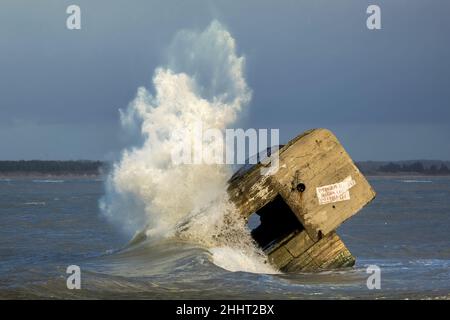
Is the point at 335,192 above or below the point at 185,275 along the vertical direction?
above

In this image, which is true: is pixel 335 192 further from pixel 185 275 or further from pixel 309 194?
pixel 185 275

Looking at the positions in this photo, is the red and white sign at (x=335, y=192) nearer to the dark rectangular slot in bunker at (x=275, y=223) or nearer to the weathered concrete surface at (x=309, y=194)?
the weathered concrete surface at (x=309, y=194)

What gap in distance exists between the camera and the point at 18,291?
43.8 feet

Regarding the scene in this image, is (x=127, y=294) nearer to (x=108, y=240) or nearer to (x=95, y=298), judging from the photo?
(x=95, y=298)

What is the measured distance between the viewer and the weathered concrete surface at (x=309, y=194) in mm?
15031

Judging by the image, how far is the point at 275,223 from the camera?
16.5 metres

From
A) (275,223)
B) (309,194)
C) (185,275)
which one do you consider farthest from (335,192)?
(185,275)

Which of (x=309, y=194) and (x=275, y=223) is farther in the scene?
(x=275, y=223)

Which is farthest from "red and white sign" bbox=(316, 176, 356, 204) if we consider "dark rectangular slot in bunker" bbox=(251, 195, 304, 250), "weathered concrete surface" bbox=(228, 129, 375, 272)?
"dark rectangular slot in bunker" bbox=(251, 195, 304, 250)

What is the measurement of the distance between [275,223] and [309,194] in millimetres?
1541

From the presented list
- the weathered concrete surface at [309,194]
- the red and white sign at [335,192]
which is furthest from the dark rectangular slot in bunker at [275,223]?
the red and white sign at [335,192]

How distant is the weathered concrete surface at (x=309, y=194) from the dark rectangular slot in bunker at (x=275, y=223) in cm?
5
